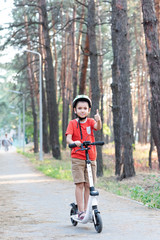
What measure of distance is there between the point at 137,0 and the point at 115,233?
31.6m

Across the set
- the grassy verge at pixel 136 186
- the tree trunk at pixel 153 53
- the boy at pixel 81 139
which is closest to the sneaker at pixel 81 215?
the boy at pixel 81 139

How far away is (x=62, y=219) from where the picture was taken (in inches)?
313

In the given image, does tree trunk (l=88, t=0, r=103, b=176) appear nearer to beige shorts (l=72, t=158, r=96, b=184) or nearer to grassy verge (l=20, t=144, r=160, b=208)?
grassy verge (l=20, t=144, r=160, b=208)

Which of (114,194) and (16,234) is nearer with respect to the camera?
(16,234)

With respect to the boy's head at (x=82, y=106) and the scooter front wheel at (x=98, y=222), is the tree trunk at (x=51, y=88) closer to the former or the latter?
the boy's head at (x=82, y=106)

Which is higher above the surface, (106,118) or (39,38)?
(39,38)

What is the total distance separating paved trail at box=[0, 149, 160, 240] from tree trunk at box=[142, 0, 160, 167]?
89.0 inches

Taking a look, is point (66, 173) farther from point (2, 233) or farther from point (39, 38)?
point (39, 38)

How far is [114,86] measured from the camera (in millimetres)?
17922

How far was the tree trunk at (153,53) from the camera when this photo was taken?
10.6 m

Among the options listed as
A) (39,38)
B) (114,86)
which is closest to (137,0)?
(39,38)

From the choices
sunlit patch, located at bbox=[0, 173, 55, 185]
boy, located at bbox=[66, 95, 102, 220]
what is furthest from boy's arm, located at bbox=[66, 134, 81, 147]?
sunlit patch, located at bbox=[0, 173, 55, 185]

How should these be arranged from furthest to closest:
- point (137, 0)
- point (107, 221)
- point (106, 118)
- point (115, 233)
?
point (106, 118)
point (137, 0)
point (107, 221)
point (115, 233)

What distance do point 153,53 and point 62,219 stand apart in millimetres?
4613
